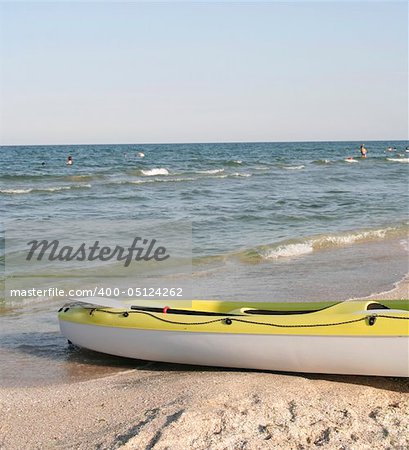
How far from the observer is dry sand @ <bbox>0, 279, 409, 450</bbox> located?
4438 millimetres

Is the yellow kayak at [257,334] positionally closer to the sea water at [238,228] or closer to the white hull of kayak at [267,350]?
the white hull of kayak at [267,350]

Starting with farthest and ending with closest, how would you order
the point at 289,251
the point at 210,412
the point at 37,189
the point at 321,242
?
the point at 37,189 → the point at 321,242 → the point at 289,251 → the point at 210,412

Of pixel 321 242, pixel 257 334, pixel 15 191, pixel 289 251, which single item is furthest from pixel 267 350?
→ pixel 15 191

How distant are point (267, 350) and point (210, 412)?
1.05 meters

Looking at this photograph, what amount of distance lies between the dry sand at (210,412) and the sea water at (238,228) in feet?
2.62

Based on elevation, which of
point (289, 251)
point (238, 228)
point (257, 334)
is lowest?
point (289, 251)

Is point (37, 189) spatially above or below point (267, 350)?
above

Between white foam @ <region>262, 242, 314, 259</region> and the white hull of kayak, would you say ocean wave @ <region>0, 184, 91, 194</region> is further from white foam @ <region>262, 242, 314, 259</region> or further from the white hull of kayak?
the white hull of kayak

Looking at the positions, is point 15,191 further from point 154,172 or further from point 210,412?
point 210,412

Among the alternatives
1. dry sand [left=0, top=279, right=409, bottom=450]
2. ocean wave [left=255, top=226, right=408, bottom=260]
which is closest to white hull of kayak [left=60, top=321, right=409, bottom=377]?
dry sand [left=0, top=279, right=409, bottom=450]

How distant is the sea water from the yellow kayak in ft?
1.28

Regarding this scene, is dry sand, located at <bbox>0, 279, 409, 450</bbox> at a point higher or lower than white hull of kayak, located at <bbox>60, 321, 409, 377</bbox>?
lower

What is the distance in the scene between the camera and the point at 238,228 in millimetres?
14961

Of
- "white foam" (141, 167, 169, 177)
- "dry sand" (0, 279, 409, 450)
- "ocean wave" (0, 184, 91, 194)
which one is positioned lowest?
"dry sand" (0, 279, 409, 450)
